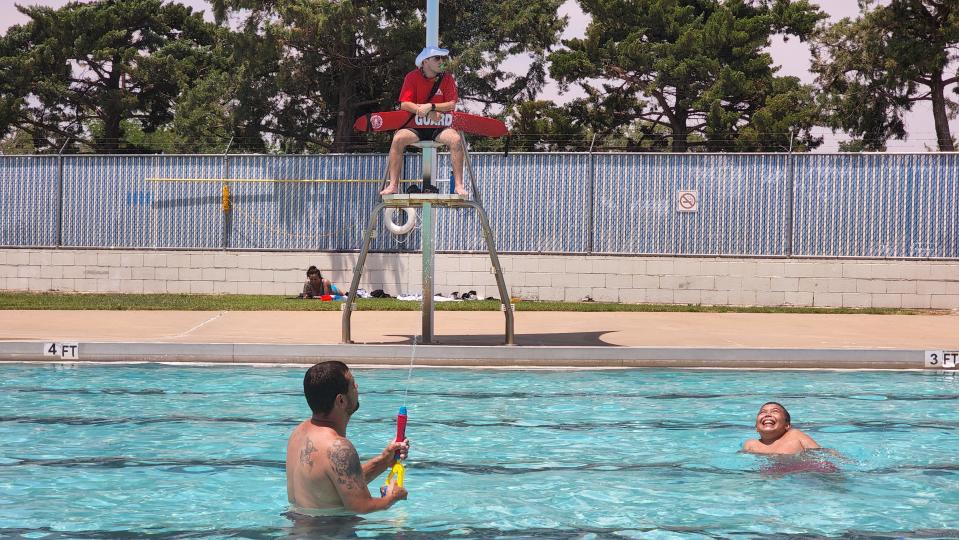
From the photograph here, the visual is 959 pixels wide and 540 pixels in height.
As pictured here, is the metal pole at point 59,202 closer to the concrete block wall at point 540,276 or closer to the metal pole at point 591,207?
the concrete block wall at point 540,276

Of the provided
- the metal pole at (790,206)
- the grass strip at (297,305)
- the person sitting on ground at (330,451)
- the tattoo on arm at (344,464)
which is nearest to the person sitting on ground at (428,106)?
the grass strip at (297,305)

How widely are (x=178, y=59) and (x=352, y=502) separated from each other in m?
37.4

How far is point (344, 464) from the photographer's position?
5000 millimetres

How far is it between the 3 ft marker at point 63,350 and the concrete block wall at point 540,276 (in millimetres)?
11088

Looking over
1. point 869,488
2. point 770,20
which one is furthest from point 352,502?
point 770,20

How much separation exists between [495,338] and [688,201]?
9630mm

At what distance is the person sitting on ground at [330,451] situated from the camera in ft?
16.4

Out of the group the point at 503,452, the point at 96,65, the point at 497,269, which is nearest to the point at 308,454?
the point at 503,452

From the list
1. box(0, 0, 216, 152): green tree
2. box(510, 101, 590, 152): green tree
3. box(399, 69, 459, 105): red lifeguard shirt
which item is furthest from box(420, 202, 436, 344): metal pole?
box(0, 0, 216, 152): green tree

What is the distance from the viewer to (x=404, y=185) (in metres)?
22.7

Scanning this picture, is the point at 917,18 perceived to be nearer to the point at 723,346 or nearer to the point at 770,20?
the point at 770,20

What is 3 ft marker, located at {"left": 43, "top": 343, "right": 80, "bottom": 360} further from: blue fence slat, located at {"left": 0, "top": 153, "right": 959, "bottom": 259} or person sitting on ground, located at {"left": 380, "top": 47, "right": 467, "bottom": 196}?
blue fence slat, located at {"left": 0, "top": 153, "right": 959, "bottom": 259}

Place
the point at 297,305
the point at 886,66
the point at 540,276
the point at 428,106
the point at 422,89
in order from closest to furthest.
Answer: the point at 428,106 < the point at 422,89 < the point at 297,305 < the point at 540,276 < the point at 886,66

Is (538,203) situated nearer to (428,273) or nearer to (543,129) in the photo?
(428,273)
